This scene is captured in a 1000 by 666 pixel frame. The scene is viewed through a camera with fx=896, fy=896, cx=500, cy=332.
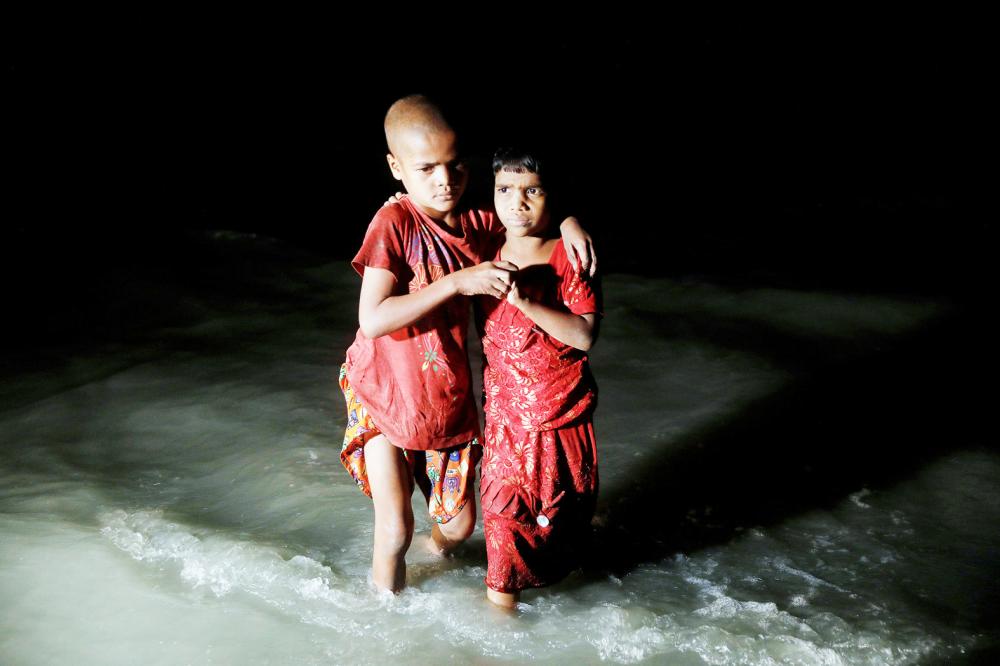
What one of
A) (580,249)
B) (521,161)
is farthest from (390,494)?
(521,161)

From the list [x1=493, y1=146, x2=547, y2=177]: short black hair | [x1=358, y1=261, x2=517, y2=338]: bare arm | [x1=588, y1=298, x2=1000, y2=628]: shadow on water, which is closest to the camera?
[x1=358, y1=261, x2=517, y2=338]: bare arm

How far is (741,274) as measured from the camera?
6938mm

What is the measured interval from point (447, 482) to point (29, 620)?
4.21 ft

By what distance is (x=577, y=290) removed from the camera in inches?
93.1

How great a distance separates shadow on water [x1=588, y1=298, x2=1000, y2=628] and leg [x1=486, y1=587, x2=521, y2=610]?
1.47ft

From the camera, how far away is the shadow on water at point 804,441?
130 inches

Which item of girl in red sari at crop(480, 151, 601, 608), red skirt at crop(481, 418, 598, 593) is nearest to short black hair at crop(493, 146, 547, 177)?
girl in red sari at crop(480, 151, 601, 608)

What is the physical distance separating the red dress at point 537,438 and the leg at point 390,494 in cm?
23

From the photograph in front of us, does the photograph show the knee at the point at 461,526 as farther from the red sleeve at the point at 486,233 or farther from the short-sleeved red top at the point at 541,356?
the red sleeve at the point at 486,233

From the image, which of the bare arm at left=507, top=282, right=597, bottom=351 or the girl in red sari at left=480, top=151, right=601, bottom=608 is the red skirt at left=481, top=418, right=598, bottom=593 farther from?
the bare arm at left=507, top=282, right=597, bottom=351

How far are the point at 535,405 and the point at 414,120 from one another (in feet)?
2.69

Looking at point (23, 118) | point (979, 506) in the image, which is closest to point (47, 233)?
point (23, 118)

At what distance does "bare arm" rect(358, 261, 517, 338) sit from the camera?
216 cm

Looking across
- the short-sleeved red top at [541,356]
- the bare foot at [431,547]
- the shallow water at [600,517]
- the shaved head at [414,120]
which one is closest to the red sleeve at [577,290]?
the short-sleeved red top at [541,356]
